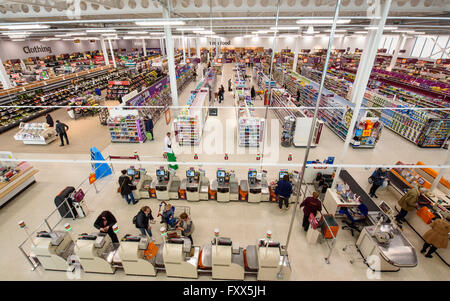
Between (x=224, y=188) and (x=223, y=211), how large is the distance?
731mm

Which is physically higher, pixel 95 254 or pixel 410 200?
pixel 410 200

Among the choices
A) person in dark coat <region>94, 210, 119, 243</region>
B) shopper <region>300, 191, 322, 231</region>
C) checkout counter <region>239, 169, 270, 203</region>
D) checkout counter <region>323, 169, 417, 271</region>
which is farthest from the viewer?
checkout counter <region>239, 169, 270, 203</region>

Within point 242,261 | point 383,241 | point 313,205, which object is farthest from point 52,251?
point 383,241

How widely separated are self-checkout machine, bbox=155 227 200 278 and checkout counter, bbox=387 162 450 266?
6.20 meters

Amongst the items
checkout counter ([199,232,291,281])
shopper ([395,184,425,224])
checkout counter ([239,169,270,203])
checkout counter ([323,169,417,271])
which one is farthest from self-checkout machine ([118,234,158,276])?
shopper ([395,184,425,224])

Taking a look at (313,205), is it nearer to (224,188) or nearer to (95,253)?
(224,188)

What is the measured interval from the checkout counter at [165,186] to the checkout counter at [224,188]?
1.24 meters

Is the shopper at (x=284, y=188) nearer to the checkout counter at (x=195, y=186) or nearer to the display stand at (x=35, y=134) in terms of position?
the checkout counter at (x=195, y=186)

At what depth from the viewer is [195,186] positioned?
22.9 feet

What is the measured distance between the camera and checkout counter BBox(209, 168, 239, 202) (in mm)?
6977

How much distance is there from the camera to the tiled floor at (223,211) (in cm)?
512

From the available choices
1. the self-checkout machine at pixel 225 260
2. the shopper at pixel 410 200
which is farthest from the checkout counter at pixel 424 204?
the self-checkout machine at pixel 225 260

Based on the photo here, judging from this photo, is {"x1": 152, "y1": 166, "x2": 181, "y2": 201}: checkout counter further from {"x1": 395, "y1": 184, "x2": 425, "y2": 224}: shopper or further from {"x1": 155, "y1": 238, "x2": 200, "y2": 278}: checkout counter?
{"x1": 395, "y1": 184, "x2": 425, "y2": 224}: shopper

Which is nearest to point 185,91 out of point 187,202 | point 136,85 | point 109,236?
point 136,85
